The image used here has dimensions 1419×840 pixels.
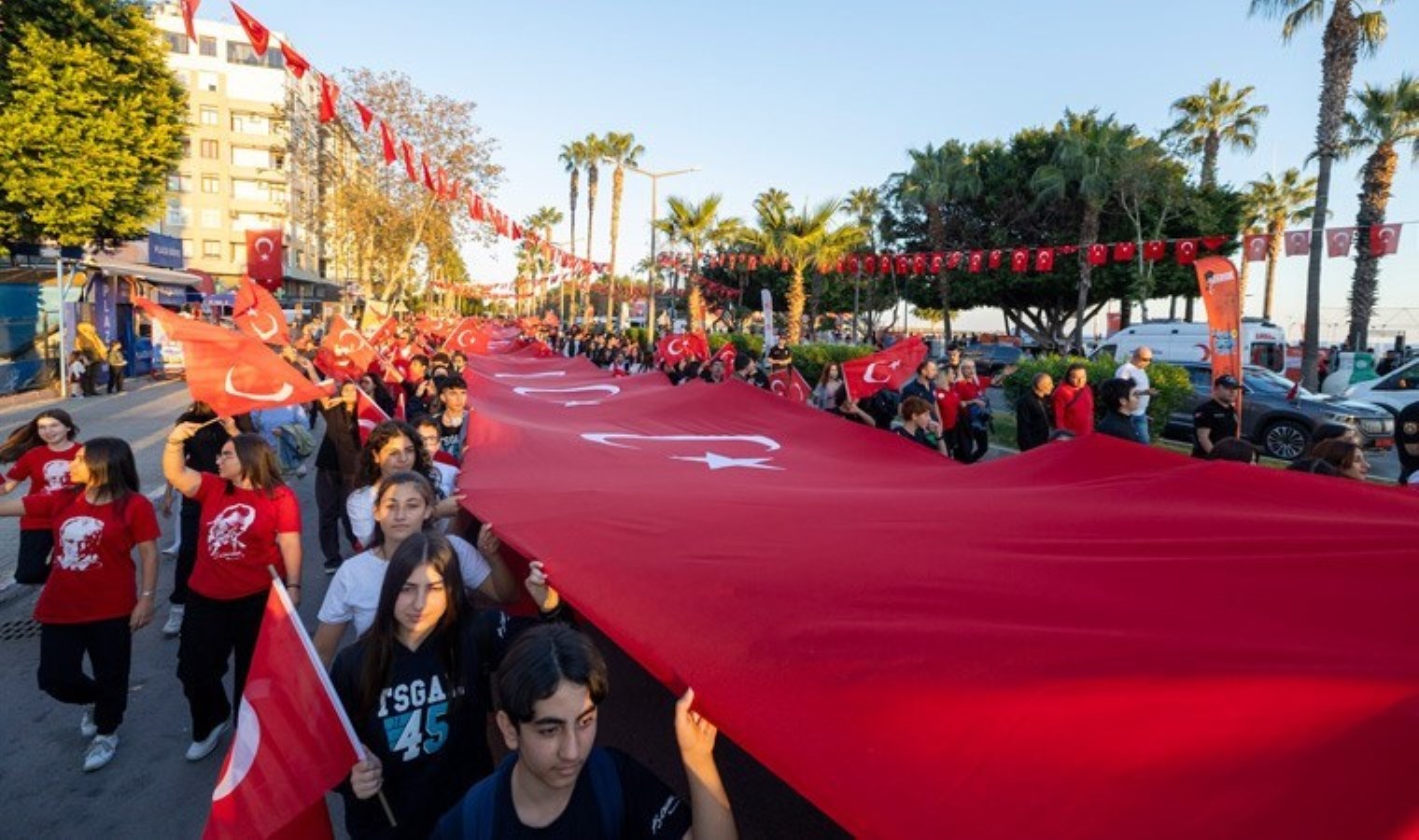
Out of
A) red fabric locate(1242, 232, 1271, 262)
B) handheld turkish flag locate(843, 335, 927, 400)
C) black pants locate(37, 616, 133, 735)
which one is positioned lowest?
black pants locate(37, 616, 133, 735)

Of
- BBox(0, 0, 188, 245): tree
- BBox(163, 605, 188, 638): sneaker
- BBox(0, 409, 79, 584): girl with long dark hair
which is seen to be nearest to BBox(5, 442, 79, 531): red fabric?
BBox(0, 409, 79, 584): girl with long dark hair

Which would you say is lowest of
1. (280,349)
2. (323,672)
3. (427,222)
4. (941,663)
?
(323,672)

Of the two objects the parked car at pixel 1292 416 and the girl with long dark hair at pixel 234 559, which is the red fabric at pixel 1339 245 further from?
the girl with long dark hair at pixel 234 559

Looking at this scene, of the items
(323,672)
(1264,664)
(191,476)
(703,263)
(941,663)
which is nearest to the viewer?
(1264,664)

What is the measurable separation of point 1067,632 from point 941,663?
36 cm

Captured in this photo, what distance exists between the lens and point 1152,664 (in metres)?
2.04

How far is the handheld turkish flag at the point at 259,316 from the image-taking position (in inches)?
379

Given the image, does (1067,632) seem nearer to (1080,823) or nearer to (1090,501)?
(1080,823)

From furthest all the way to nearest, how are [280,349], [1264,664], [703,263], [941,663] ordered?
[703,263] < [280,349] < [941,663] < [1264,664]

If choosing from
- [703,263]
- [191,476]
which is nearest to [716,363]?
[191,476]

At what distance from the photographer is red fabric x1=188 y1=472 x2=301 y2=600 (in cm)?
406

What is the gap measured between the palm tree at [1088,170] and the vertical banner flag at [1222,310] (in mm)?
20847

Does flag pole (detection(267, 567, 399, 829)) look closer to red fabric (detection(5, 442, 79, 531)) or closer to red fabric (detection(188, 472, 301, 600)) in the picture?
red fabric (detection(188, 472, 301, 600))

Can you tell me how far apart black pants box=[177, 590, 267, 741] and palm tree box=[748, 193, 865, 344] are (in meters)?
25.9
